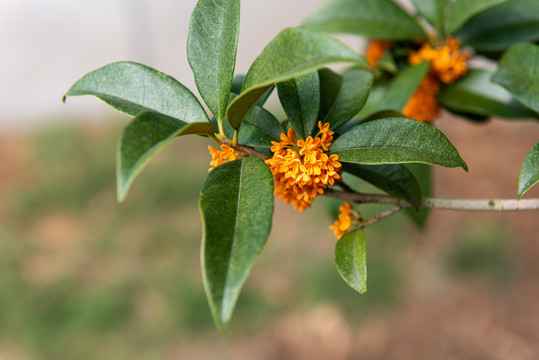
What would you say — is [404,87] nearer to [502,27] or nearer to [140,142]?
[502,27]

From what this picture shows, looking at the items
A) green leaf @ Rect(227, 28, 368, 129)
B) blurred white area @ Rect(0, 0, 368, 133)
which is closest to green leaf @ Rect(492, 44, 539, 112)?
green leaf @ Rect(227, 28, 368, 129)

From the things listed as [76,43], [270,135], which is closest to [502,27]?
[270,135]

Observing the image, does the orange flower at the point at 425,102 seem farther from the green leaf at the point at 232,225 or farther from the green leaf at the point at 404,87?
the green leaf at the point at 232,225

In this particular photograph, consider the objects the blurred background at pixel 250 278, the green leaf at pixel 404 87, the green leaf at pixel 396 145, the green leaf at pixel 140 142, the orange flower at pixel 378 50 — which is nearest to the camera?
the green leaf at pixel 140 142

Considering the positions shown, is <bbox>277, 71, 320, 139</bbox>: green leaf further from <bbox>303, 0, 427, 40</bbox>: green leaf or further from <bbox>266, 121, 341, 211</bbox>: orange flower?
<bbox>303, 0, 427, 40</bbox>: green leaf

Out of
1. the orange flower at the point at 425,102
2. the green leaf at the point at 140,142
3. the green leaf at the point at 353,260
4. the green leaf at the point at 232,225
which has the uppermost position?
the green leaf at the point at 140,142

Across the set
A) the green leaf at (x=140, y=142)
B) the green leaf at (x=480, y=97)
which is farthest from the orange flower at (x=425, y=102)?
the green leaf at (x=140, y=142)

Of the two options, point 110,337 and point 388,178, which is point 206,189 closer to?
point 388,178
